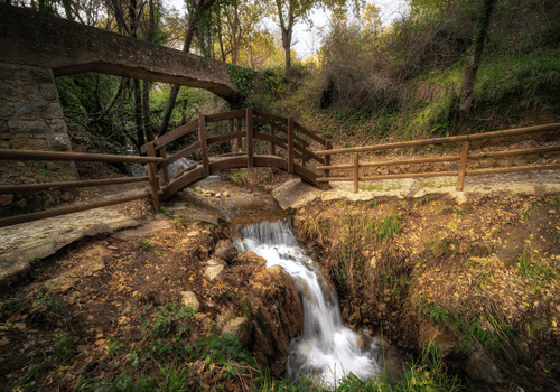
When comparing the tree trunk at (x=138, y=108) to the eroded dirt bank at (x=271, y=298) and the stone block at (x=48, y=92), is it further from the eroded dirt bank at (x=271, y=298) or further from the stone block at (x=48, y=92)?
the eroded dirt bank at (x=271, y=298)

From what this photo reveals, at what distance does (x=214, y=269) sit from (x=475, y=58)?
9.05 meters

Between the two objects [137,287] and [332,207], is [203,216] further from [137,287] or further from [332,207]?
[332,207]

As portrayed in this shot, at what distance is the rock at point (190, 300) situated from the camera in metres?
2.98

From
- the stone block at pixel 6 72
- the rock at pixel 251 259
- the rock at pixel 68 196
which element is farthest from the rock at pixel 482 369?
the stone block at pixel 6 72

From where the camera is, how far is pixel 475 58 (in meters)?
7.01

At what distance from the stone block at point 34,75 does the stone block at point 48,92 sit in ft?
0.28

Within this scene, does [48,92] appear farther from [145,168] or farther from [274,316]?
[274,316]

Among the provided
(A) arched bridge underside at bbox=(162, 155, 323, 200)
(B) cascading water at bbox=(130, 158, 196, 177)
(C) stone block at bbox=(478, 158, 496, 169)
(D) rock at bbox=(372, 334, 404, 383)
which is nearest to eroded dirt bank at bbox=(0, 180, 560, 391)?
(D) rock at bbox=(372, 334, 404, 383)

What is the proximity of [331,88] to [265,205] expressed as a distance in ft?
27.4

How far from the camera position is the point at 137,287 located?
3148mm

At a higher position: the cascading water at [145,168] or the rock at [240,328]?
the cascading water at [145,168]

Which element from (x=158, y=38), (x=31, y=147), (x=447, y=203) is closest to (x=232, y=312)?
(x=447, y=203)

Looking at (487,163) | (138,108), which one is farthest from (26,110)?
(487,163)

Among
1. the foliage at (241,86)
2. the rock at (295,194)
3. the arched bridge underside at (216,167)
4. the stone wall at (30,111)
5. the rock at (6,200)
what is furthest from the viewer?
the foliage at (241,86)
